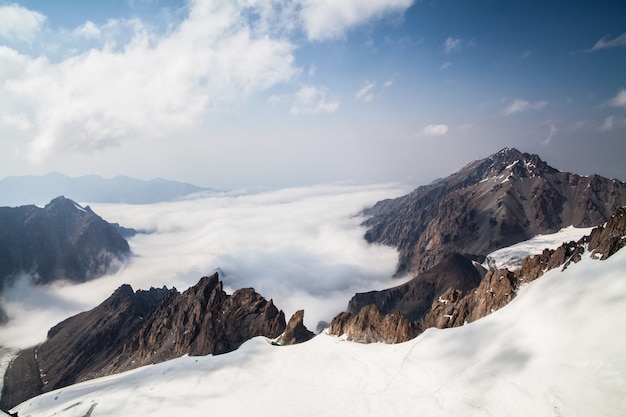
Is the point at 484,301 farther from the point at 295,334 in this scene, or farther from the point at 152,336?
the point at 152,336

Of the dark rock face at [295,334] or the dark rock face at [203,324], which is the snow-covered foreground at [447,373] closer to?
the dark rock face at [295,334]

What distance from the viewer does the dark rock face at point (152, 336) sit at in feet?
372

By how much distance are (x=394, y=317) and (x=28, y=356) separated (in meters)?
209

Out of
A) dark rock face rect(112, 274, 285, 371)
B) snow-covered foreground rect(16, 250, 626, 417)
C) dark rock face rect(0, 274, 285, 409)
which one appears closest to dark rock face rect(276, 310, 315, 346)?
snow-covered foreground rect(16, 250, 626, 417)

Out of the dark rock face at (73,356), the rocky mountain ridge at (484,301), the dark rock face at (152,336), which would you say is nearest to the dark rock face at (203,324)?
the dark rock face at (152,336)

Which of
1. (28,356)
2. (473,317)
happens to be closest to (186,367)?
(473,317)

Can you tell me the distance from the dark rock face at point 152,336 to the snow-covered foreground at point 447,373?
85.8 ft

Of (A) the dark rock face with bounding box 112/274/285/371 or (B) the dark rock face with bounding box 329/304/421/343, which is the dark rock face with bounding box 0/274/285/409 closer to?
(A) the dark rock face with bounding box 112/274/285/371

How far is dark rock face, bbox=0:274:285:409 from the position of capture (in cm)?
11338

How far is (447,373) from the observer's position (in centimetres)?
5769

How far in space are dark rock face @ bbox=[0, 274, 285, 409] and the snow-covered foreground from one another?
2615 centimetres

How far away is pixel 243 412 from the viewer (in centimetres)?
5988

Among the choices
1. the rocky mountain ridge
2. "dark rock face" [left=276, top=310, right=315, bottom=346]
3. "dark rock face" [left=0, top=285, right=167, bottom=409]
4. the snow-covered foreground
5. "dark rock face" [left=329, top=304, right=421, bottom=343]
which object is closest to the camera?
the snow-covered foreground

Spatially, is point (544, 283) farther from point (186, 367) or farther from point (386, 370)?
point (186, 367)
